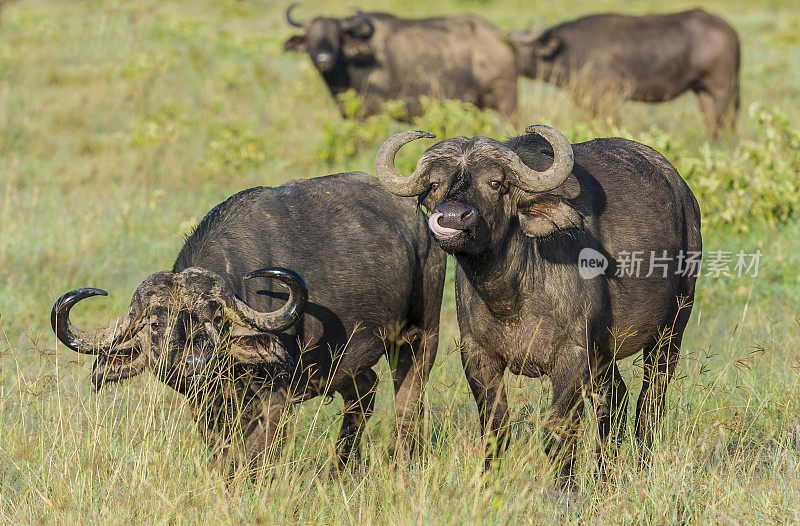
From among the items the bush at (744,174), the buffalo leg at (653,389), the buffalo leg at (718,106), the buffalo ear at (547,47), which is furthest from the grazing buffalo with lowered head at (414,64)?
the buffalo leg at (653,389)

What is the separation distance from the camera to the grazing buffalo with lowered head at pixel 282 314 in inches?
177

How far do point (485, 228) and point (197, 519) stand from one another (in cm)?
164

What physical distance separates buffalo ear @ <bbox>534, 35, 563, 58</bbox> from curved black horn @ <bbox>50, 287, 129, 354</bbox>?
427 inches

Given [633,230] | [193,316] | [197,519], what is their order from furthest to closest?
[633,230]
[193,316]
[197,519]

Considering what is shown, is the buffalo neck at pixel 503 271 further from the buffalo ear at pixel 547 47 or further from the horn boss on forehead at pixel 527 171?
the buffalo ear at pixel 547 47

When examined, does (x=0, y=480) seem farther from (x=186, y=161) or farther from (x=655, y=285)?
(x=186, y=161)

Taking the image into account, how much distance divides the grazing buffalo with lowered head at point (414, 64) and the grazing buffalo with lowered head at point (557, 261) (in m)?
7.67

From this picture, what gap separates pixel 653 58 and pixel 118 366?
36.0 ft

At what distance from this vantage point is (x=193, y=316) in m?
4.49

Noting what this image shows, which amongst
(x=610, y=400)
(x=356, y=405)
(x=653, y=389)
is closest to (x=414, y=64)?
(x=356, y=405)

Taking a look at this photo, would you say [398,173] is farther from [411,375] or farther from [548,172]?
[411,375]

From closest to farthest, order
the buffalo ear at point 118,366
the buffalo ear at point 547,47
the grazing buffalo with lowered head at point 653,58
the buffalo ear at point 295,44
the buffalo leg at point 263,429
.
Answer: the buffalo ear at point 118,366, the buffalo leg at point 263,429, the grazing buffalo with lowered head at point 653,58, the buffalo ear at point 295,44, the buffalo ear at point 547,47

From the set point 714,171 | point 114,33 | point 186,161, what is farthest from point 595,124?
point 114,33

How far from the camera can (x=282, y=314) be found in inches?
183
